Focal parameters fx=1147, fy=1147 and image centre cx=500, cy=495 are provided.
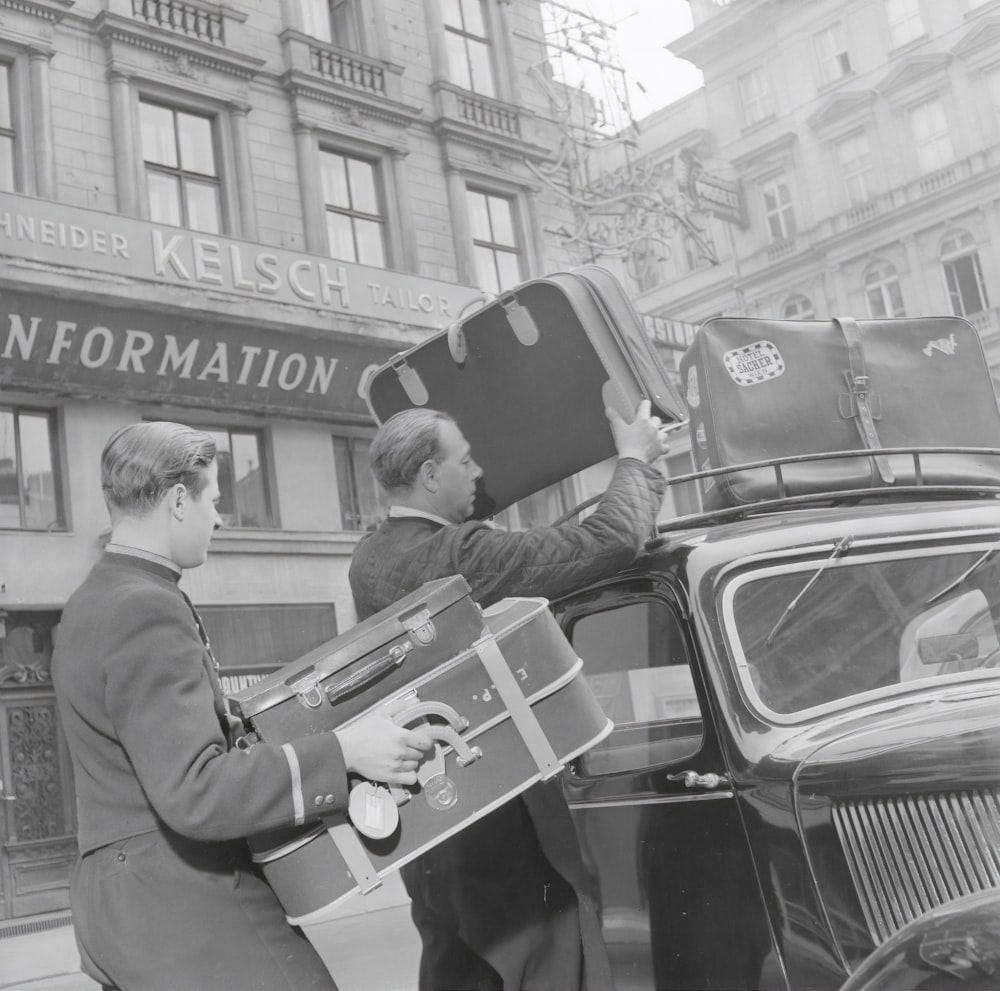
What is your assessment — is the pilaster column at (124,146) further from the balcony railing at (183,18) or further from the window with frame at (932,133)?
the window with frame at (932,133)

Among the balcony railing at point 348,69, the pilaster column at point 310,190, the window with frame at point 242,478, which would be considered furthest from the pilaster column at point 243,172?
the window with frame at point 242,478

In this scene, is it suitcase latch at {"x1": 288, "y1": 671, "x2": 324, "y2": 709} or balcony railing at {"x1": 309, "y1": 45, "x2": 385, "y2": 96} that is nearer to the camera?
suitcase latch at {"x1": 288, "y1": 671, "x2": 324, "y2": 709}

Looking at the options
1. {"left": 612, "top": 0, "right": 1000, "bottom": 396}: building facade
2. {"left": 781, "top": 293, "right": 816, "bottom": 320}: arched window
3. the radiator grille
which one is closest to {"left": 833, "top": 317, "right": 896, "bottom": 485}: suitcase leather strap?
the radiator grille

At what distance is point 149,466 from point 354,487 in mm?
10858

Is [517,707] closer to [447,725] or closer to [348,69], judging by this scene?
[447,725]

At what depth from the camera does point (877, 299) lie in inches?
475

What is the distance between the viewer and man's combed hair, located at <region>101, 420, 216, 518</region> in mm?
1912

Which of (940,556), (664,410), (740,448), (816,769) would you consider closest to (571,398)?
(664,410)

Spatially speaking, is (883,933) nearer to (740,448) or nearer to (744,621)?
(744,621)

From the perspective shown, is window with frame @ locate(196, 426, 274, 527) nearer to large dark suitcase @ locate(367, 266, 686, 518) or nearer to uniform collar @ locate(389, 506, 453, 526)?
large dark suitcase @ locate(367, 266, 686, 518)

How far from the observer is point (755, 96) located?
12.8 m

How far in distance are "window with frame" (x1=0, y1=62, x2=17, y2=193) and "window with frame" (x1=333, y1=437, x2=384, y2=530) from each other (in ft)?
13.6

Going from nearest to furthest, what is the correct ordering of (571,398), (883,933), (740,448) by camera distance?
(883,933), (571,398), (740,448)

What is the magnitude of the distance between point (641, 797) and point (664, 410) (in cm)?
99
